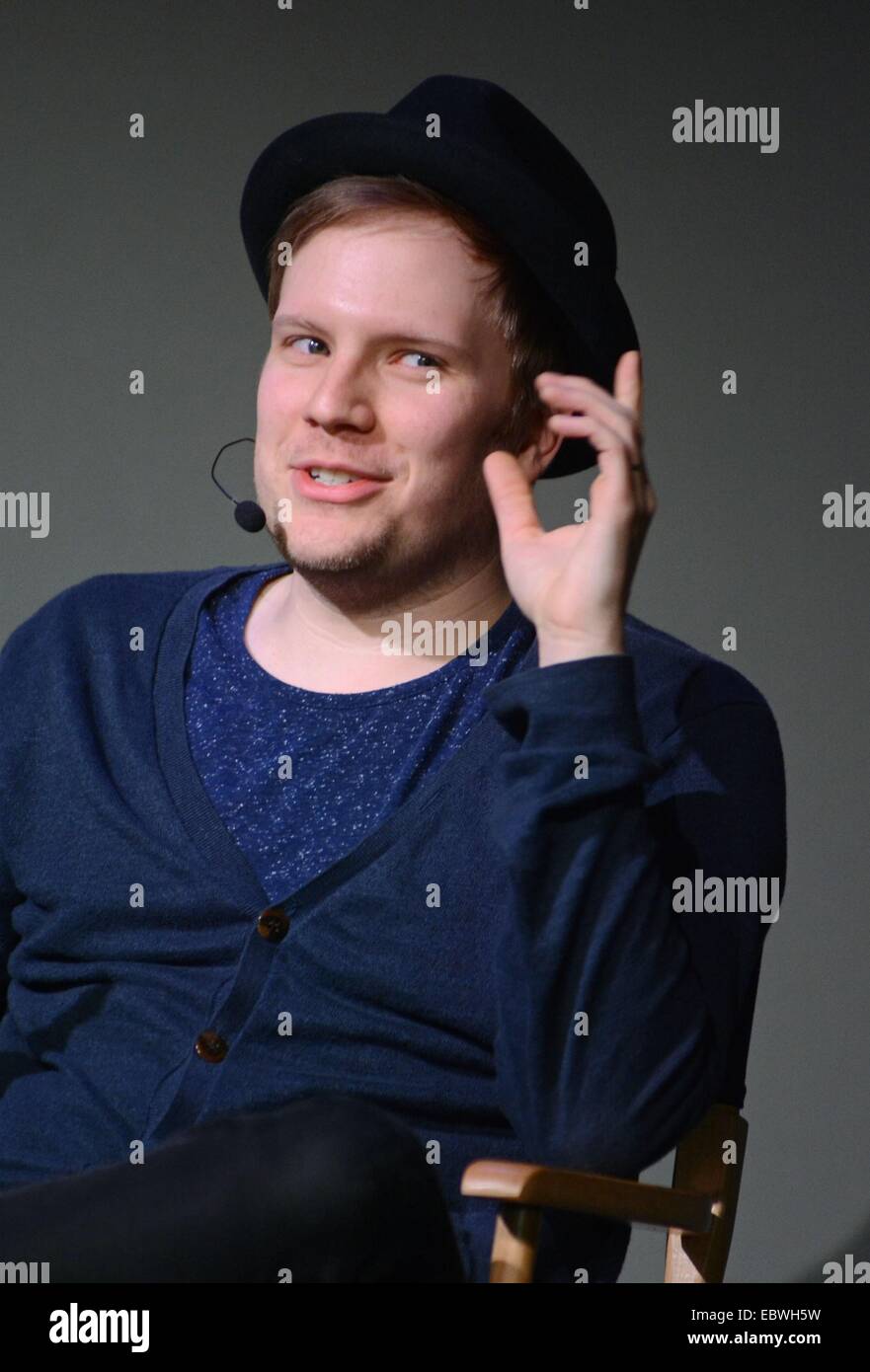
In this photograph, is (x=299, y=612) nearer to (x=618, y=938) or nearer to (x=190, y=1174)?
(x=618, y=938)

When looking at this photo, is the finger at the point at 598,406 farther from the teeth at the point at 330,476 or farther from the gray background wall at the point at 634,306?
the gray background wall at the point at 634,306

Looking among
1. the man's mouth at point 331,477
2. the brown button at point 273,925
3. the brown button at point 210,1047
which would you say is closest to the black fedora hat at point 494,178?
the man's mouth at point 331,477

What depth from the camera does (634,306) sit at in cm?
302

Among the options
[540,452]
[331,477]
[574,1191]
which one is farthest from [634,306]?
[574,1191]

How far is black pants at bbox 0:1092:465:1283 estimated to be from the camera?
51.4 inches

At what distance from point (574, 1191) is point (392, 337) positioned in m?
0.77

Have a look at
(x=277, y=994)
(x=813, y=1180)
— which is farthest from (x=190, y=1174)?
(x=813, y=1180)

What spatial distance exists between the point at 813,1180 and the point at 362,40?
6.13 feet

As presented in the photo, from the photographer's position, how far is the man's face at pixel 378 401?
178cm

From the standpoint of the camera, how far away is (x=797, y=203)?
3.01 meters

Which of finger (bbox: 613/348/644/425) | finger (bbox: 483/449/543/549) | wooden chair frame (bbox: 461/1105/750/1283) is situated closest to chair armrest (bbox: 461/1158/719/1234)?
wooden chair frame (bbox: 461/1105/750/1283)

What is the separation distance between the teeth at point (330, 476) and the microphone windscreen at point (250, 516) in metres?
0.15

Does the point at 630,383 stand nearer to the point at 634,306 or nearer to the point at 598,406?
the point at 598,406

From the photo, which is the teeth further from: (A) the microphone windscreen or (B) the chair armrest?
(B) the chair armrest
